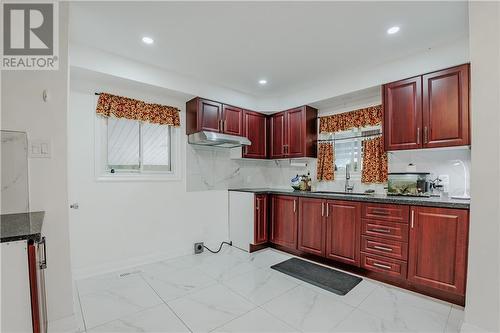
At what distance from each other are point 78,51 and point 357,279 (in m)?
3.80

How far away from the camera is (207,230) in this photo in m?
3.63

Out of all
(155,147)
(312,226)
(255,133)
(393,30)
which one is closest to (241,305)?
(312,226)

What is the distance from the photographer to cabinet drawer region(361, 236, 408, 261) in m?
2.32

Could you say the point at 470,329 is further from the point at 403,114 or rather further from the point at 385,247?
the point at 403,114

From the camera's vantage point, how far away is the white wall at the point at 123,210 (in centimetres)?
263

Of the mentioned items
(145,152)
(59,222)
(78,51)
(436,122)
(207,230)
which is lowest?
(207,230)

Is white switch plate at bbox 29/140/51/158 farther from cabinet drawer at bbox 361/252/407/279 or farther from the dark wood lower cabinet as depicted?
cabinet drawer at bbox 361/252/407/279

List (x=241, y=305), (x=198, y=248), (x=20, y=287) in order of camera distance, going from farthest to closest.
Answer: (x=198, y=248) < (x=241, y=305) < (x=20, y=287)

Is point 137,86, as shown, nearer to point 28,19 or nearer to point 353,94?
point 28,19

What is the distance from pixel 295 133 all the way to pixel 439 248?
228 centimetres

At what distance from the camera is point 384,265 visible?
2432 mm

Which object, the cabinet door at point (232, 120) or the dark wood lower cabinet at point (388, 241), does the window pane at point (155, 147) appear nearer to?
the cabinet door at point (232, 120)

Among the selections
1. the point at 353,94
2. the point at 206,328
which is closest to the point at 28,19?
the point at 206,328

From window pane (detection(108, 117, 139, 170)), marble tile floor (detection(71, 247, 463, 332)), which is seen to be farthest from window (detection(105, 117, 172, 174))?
marble tile floor (detection(71, 247, 463, 332))
